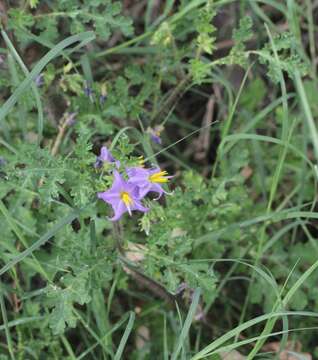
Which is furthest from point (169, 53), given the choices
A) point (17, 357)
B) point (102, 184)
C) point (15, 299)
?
point (17, 357)

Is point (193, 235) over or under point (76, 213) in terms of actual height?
under

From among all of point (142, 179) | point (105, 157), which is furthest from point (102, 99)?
point (142, 179)

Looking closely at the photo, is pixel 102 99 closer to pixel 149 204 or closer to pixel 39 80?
pixel 39 80

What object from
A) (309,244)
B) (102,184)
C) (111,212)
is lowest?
(309,244)

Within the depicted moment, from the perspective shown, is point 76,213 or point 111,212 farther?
point 111,212

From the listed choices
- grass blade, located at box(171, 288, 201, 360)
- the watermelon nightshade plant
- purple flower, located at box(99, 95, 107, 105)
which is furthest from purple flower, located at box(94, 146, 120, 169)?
purple flower, located at box(99, 95, 107, 105)

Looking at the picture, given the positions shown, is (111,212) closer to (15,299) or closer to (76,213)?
A: (76,213)
